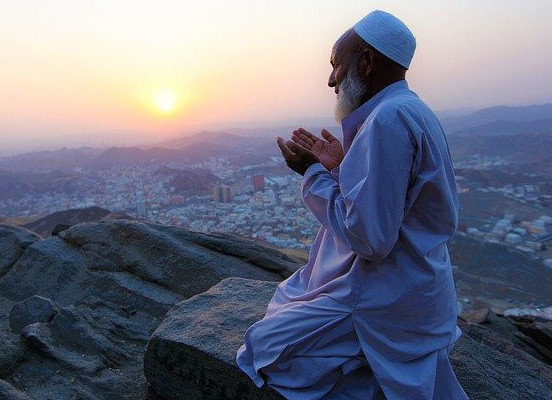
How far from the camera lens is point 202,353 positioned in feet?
10.8

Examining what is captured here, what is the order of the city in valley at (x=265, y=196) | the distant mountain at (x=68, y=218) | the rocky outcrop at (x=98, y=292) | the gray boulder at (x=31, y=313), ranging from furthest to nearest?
the city in valley at (x=265, y=196) < the distant mountain at (x=68, y=218) < the gray boulder at (x=31, y=313) < the rocky outcrop at (x=98, y=292)

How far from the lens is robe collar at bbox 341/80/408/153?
2496 millimetres

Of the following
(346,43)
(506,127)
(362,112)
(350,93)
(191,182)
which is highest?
(346,43)

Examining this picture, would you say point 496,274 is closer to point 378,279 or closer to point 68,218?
point 68,218

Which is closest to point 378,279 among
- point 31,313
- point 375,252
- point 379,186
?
point 375,252

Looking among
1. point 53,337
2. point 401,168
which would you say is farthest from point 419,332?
point 53,337

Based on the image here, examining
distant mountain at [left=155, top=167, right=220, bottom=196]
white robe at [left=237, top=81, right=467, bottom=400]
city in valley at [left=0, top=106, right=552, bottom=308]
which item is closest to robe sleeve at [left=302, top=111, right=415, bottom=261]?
white robe at [left=237, top=81, right=467, bottom=400]

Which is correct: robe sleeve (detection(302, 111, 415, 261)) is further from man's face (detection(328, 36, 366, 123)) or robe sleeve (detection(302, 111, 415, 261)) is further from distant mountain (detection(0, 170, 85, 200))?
distant mountain (detection(0, 170, 85, 200))

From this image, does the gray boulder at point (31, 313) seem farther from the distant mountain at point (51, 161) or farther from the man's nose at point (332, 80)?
the distant mountain at point (51, 161)

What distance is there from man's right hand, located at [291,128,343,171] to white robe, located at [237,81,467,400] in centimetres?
16

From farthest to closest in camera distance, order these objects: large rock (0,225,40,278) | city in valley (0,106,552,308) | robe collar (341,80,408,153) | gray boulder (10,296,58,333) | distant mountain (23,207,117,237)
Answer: city in valley (0,106,552,308) < distant mountain (23,207,117,237) < large rock (0,225,40,278) < gray boulder (10,296,58,333) < robe collar (341,80,408,153)

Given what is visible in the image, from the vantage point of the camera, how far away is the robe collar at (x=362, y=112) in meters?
2.50

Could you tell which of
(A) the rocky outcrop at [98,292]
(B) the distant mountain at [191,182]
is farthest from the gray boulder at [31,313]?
(B) the distant mountain at [191,182]

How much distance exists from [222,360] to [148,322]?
3.09 metres
